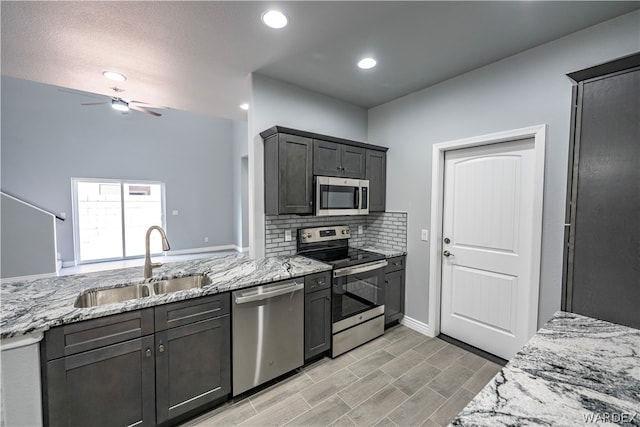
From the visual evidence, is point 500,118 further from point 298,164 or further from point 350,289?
point 350,289

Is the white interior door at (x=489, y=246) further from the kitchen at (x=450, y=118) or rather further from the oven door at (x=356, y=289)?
the oven door at (x=356, y=289)

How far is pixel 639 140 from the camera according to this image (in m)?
1.32

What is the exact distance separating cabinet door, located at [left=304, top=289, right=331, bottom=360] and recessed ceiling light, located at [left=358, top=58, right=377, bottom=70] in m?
2.16

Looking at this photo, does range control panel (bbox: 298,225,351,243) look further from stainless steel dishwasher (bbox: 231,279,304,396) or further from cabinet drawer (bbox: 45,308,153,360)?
cabinet drawer (bbox: 45,308,153,360)

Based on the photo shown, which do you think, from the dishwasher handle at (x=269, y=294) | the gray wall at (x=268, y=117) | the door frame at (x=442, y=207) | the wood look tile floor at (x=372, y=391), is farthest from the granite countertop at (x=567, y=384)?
the gray wall at (x=268, y=117)

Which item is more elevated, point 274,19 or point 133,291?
point 274,19

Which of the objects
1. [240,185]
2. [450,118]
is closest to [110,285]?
[450,118]

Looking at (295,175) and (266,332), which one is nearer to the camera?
(266,332)

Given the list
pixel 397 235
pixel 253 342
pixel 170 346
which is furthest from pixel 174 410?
pixel 397 235

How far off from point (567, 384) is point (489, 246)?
183 cm

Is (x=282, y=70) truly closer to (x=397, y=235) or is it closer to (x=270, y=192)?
(x=270, y=192)

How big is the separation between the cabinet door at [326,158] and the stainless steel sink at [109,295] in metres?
1.82

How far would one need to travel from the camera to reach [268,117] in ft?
8.99

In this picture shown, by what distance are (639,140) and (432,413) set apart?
207cm
